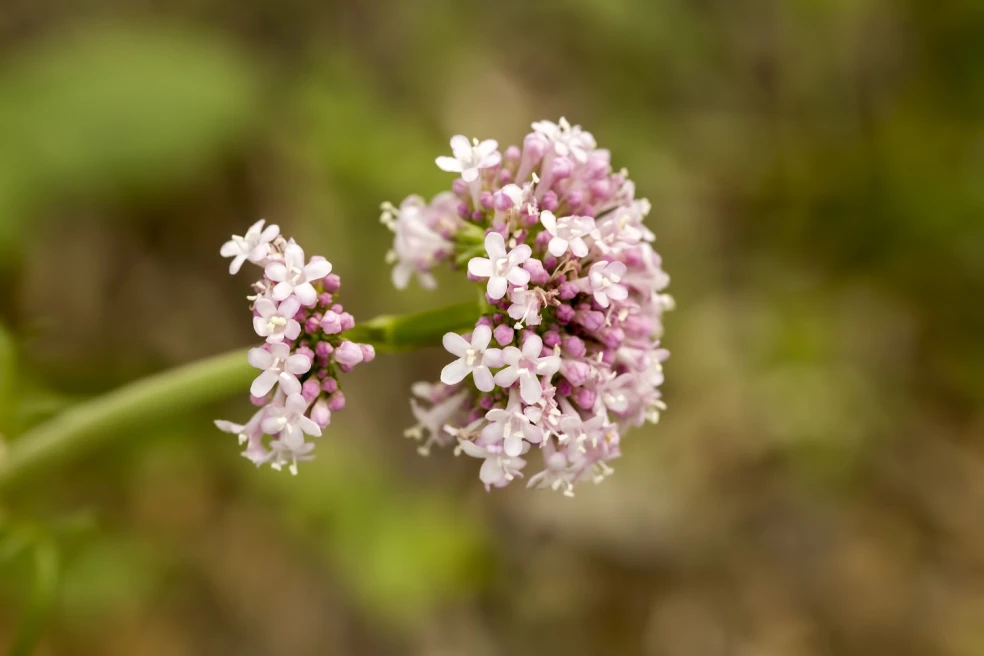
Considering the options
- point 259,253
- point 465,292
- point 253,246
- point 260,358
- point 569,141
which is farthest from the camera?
point 465,292

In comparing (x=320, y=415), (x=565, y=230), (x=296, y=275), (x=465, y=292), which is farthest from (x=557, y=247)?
(x=465, y=292)

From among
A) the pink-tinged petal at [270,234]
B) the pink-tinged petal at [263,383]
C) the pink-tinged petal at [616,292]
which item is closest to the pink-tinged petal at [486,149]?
the pink-tinged petal at [616,292]

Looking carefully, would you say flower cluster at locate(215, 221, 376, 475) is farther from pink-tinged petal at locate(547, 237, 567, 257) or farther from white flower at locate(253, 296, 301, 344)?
pink-tinged petal at locate(547, 237, 567, 257)

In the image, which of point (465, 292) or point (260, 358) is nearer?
point (260, 358)

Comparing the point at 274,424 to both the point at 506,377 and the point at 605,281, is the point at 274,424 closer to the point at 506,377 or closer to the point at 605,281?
the point at 506,377

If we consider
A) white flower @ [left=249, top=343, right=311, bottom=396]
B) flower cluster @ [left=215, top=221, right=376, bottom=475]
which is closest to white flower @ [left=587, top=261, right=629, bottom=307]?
flower cluster @ [left=215, top=221, right=376, bottom=475]

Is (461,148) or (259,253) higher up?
(461,148)

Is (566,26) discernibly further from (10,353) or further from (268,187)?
(10,353)

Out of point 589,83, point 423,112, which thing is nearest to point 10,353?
point 423,112
